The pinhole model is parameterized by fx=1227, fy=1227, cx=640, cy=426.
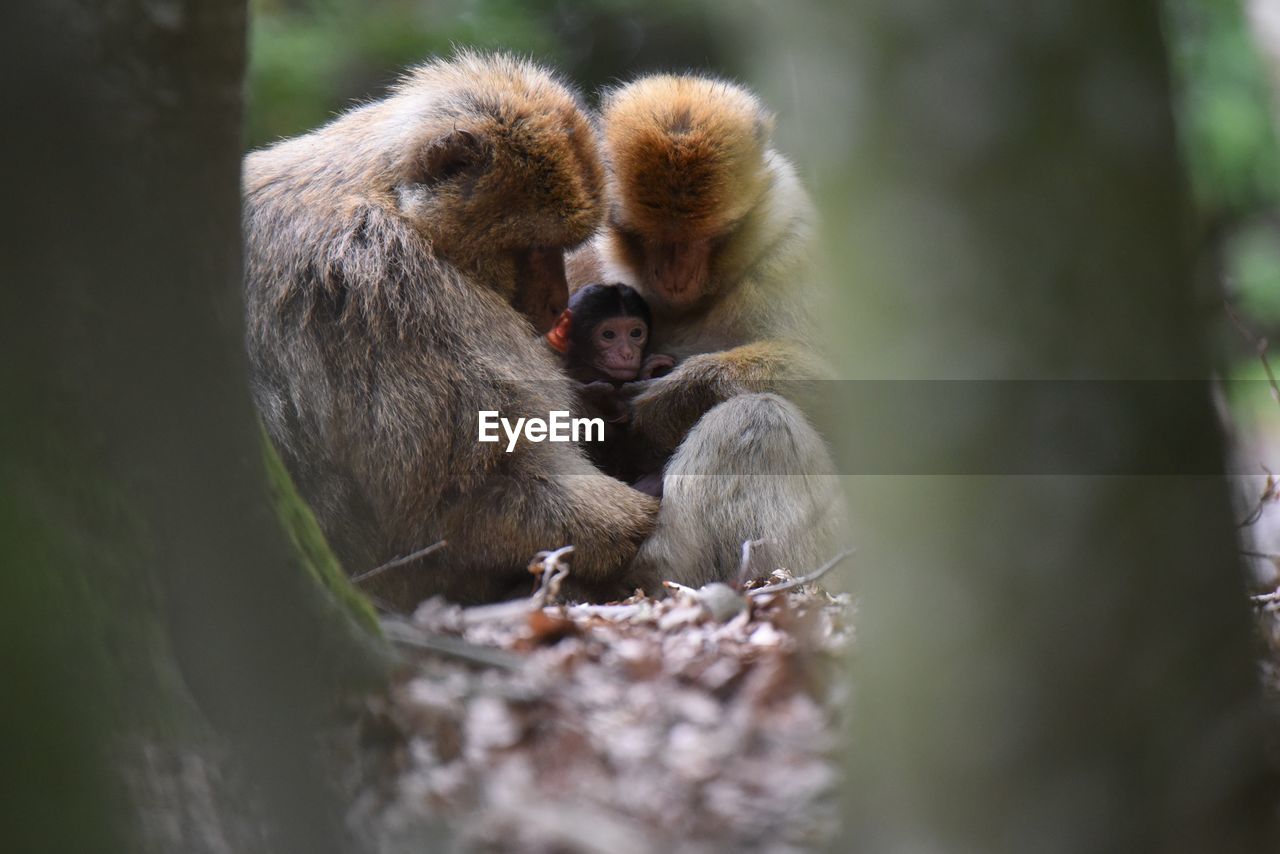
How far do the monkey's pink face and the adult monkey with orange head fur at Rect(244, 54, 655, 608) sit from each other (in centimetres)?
55

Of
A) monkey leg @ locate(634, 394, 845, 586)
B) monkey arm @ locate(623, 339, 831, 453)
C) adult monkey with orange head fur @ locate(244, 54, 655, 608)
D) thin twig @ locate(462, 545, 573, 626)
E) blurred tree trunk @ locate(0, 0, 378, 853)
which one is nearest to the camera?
blurred tree trunk @ locate(0, 0, 378, 853)

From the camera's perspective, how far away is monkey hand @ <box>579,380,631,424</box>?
17.3 feet

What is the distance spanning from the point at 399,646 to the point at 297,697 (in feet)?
1.53

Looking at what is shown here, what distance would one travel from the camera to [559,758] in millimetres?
2627

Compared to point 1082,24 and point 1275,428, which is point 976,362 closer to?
point 1082,24

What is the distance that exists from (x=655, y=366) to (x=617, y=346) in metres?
0.22

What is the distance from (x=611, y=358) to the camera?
5.36 m

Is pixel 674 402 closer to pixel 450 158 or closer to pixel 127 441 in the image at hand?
pixel 450 158

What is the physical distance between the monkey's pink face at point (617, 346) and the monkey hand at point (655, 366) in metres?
0.06

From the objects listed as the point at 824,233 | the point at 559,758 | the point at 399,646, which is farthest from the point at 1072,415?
the point at 399,646

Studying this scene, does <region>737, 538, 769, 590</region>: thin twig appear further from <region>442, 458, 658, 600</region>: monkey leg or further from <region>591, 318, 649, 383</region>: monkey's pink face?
<region>591, 318, 649, 383</region>: monkey's pink face

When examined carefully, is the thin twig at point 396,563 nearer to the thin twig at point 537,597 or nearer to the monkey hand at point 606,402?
the thin twig at point 537,597

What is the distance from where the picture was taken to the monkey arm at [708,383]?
5.05m

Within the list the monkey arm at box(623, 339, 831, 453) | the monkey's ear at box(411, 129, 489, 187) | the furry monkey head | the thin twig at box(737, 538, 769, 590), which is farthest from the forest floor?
the furry monkey head
